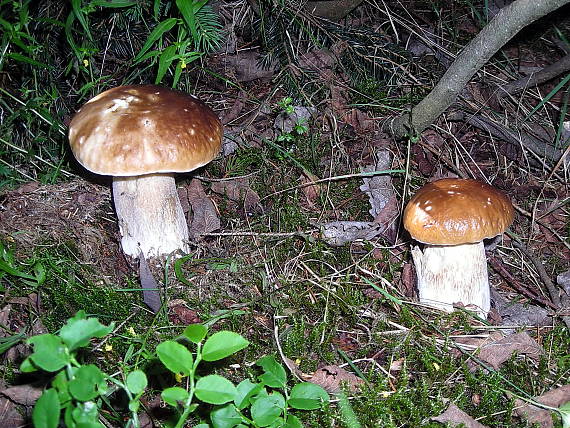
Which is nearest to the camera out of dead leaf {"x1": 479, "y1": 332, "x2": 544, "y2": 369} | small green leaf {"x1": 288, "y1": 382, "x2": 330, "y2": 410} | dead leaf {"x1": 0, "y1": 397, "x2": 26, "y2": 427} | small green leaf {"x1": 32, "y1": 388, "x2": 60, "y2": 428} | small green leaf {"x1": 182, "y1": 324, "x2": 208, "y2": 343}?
small green leaf {"x1": 32, "y1": 388, "x2": 60, "y2": 428}

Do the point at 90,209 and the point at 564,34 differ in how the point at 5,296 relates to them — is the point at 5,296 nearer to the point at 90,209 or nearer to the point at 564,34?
the point at 90,209

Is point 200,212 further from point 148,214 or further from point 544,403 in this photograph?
point 544,403

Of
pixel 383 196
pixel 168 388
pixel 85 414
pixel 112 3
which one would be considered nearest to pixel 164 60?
pixel 112 3

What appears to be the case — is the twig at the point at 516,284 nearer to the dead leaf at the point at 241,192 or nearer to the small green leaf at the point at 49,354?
the dead leaf at the point at 241,192

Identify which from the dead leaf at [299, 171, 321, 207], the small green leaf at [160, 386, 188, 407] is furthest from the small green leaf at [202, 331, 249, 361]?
the dead leaf at [299, 171, 321, 207]

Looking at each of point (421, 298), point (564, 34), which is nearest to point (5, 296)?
point (421, 298)

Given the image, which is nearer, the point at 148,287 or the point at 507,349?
the point at 507,349

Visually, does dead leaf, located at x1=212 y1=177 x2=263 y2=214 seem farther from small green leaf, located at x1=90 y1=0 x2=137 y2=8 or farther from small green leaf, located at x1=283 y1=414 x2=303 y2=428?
small green leaf, located at x1=283 y1=414 x2=303 y2=428
